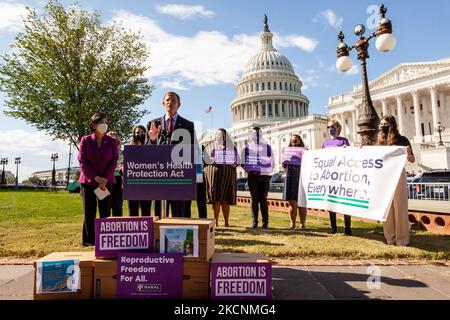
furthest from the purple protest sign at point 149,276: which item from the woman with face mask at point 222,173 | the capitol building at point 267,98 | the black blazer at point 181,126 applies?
the capitol building at point 267,98

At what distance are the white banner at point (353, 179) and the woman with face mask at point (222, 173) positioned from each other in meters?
1.57

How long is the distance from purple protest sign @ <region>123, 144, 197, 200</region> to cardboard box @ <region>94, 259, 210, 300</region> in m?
1.22

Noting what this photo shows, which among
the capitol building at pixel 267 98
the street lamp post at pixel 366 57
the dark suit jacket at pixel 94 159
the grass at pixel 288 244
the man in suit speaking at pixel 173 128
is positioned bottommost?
the grass at pixel 288 244

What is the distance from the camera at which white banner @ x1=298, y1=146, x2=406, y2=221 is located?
5.82 metres

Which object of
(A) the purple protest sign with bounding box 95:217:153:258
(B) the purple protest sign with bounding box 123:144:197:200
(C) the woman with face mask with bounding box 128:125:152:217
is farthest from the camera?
(C) the woman with face mask with bounding box 128:125:152:217

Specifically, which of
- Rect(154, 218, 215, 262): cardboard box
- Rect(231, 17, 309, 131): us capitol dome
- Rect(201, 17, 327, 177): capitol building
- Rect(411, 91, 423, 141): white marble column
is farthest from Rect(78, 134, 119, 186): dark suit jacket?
Rect(231, 17, 309, 131): us capitol dome

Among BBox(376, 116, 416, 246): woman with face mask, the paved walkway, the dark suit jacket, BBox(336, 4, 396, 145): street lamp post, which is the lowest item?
the paved walkway

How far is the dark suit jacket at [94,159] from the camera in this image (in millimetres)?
5734

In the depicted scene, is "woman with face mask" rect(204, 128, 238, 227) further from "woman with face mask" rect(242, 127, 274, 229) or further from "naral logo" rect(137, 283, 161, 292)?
"naral logo" rect(137, 283, 161, 292)

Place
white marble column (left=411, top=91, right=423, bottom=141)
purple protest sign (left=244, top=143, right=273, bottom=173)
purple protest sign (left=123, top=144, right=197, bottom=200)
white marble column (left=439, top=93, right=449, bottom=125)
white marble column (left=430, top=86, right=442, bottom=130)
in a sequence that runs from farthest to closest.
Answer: white marble column (left=411, top=91, right=423, bottom=141) → white marble column (left=439, top=93, right=449, bottom=125) → white marble column (left=430, top=86, right=442, bottom=130) → purple protest sign (left=244, top=143, right=273, bottom=173) → purple protest sign (left=123, top=144, right=197, bottom=200)

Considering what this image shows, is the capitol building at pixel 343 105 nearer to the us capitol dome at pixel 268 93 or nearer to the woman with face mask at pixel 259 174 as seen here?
the us capitol dome at pixel 268 93

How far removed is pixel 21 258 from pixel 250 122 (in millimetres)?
102529

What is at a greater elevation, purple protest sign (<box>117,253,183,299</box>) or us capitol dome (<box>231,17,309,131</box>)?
us capitol dome (<box>231,17,309,131</box>)

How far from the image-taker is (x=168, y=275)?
3176 millimetres
